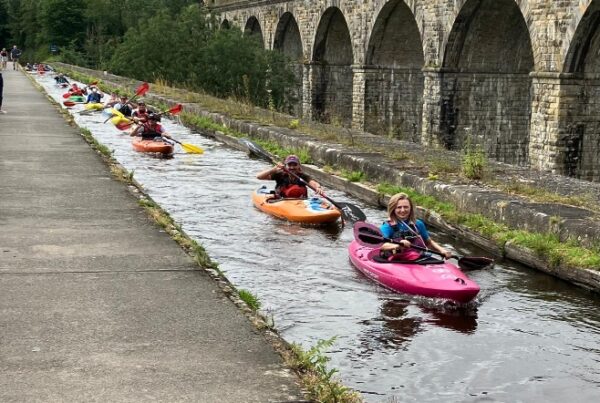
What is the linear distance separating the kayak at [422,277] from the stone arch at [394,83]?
1974 centimetres

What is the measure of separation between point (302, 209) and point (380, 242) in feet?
7.54


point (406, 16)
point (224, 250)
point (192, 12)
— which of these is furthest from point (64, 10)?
point (224, 250)

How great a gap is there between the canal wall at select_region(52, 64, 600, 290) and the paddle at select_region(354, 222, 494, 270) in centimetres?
63

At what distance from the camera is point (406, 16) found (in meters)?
26.6

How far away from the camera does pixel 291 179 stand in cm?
1163

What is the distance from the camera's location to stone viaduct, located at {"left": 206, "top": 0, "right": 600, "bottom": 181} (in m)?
18.0

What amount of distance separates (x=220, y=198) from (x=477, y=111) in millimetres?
12878

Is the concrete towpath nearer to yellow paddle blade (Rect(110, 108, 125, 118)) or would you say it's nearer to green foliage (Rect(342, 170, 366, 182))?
green foliage (Rect(342, 170, 366, 182))

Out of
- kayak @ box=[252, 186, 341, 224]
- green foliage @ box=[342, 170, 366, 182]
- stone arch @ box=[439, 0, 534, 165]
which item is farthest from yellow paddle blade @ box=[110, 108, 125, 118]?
kayak @ box=[252, 186, 341, 224]

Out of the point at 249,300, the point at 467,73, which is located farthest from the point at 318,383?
the point at 467,73

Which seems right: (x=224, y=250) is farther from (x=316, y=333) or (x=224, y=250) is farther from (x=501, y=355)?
(x=501, y=355)

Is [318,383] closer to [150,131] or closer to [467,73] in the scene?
[150,131]

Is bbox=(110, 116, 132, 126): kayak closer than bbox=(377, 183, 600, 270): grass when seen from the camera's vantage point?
No

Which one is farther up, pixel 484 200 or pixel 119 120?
pixel 484 200
